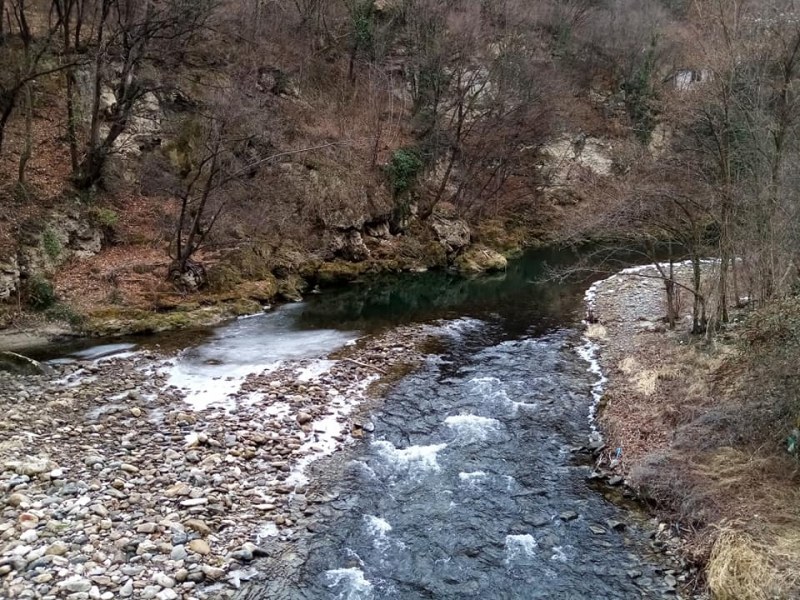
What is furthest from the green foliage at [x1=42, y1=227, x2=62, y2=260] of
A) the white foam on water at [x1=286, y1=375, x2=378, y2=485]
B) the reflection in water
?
the white foam on water at [x1=286, y1=375, x2=378, y2=485]

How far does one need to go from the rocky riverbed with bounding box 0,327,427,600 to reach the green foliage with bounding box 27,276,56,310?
391 cm

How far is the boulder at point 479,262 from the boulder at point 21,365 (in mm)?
22498

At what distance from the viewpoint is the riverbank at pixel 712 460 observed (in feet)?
25.1

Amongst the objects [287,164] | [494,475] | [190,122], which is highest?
[190,122]

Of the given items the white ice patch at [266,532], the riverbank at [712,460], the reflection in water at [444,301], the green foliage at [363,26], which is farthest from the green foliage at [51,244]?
the green foliage at [363,26]

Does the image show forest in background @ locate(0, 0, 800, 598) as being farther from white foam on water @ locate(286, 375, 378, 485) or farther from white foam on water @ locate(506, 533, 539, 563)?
white foam on water @ locate(286, 375, 378, 485)

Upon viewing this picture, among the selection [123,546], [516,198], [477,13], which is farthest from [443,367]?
[477,13]

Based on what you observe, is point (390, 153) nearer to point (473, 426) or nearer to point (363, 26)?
point (363, 26)

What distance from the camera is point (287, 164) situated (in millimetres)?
30797

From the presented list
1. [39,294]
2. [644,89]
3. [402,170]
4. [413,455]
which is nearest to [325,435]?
[413,455]

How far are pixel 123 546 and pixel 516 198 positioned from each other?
39.8 metres

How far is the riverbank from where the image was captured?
25.1 feet

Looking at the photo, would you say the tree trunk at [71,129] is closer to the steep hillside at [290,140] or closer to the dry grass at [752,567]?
the steep hillside at [290,140]

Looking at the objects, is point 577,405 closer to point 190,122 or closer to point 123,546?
point 123,546
